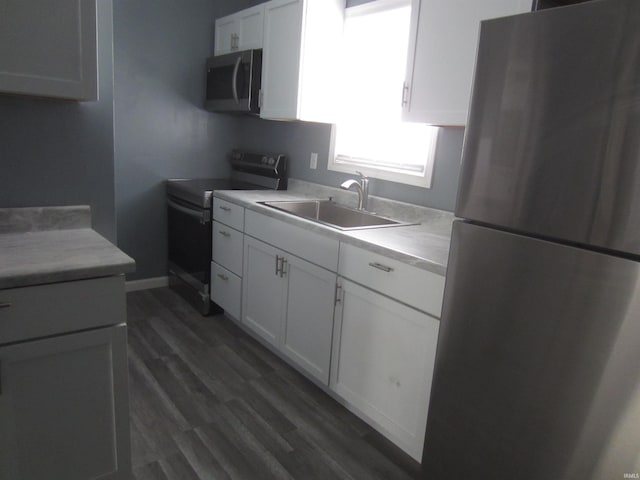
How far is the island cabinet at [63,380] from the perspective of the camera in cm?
127

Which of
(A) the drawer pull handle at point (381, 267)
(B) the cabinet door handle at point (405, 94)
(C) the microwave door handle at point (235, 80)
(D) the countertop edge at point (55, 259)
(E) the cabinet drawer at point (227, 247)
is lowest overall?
(E) the cabinet drawer at point (227, 247)

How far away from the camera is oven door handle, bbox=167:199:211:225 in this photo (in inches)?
121

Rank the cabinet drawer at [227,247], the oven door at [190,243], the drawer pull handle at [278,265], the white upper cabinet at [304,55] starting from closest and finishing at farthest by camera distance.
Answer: the drawer pull handle at [278,265] < the white upper cabinet at [304,55] < the cabinet drawer at [227,247] < the oven door at [190,243]

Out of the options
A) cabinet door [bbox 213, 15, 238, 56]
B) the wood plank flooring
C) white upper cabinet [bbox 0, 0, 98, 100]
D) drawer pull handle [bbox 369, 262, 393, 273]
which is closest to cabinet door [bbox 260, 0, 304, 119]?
cabinet door [bbox 213, 15, 238, 56]

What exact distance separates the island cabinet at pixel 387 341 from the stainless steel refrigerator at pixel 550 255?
1.11 feet

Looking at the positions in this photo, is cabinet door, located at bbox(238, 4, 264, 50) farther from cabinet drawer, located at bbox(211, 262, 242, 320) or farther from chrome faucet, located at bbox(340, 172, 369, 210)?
cabinet drawer, located at bbox(211, 262, 242, 320)

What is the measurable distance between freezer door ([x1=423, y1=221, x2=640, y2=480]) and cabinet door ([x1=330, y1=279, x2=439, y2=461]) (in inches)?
11.9

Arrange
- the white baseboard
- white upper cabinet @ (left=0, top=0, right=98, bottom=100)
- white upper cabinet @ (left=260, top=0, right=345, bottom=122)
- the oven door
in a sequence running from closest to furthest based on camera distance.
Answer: white upper cabinet @ (left=0, top=0, right=98, bottom=100) → white upper cabinet @ (left=260, top=0, right=345, bottom=122) → the oven door → the white baseboard

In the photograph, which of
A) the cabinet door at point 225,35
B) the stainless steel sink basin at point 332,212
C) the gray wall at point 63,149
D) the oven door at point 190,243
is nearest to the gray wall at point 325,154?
the stainless steel sink basin at point 332,212

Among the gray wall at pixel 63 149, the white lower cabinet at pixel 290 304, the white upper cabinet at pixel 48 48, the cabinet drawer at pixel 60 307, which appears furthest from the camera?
the white lower cabinet at pixel 290 304

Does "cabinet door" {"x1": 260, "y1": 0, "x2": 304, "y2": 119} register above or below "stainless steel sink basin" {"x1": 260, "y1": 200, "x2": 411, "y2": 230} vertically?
above

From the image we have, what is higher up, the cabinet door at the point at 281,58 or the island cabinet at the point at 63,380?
the cabinet door at the point at 281,58

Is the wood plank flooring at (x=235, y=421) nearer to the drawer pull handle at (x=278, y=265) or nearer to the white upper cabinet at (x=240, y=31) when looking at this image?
the drawer pull handle at (x=278, y=265)

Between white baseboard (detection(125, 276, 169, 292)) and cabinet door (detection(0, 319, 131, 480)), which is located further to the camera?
white baseboard (detection(125, 276, 169, 292))
